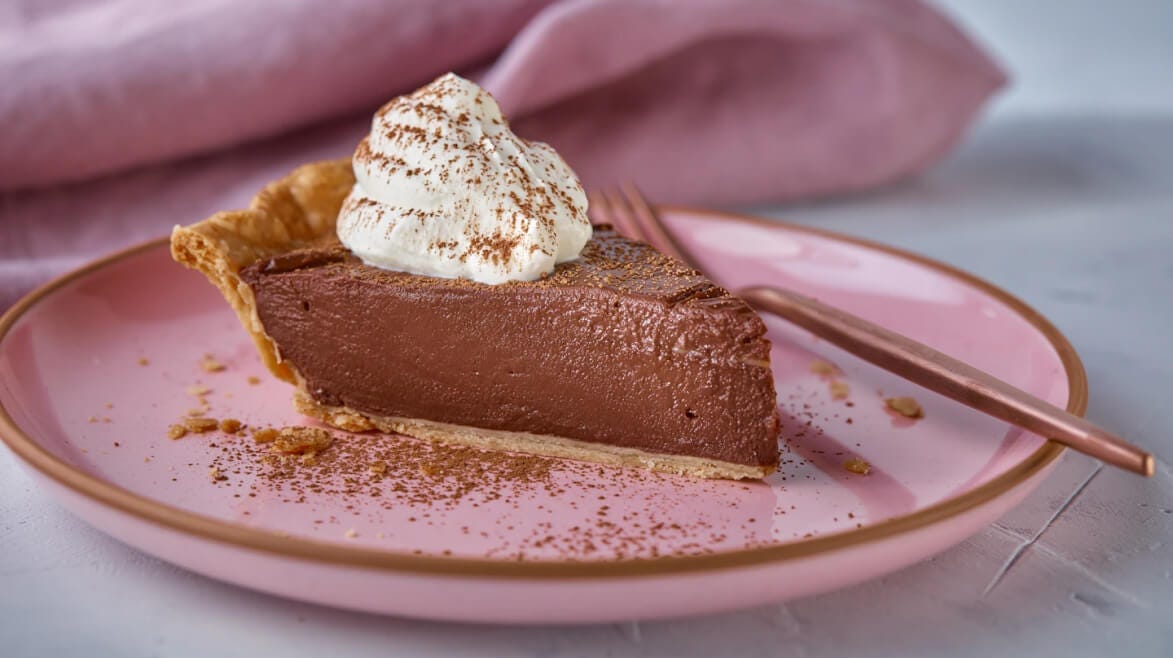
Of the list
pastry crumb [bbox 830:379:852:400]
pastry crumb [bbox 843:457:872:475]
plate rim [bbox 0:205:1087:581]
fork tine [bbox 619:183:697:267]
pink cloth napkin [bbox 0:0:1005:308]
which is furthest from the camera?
pink cloth napkin [bbox 0:0:1005:308]

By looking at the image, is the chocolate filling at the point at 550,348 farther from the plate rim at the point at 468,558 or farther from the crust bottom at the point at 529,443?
the plate rim at the point at 468,558

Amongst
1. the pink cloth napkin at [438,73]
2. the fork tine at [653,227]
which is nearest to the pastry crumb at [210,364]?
the pink cloth napkin at [438,73]

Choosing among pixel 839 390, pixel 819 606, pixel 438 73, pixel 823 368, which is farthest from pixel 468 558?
pixel 438 73

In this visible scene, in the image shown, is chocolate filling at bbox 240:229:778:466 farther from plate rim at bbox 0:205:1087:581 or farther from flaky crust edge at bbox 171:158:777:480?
plate rim at bbox 0:205:1087:581

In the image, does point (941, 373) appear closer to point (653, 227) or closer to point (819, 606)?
point (819, 606)

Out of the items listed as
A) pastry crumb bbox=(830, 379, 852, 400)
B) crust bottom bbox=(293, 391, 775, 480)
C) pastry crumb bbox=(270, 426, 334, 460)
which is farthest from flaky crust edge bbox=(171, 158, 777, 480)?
pastry crumb bbox=(830, 379, 852, 400)

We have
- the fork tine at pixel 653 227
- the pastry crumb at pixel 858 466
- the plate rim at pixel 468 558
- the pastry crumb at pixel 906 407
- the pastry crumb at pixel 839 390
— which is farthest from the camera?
the fork tine at pixel 653 227
